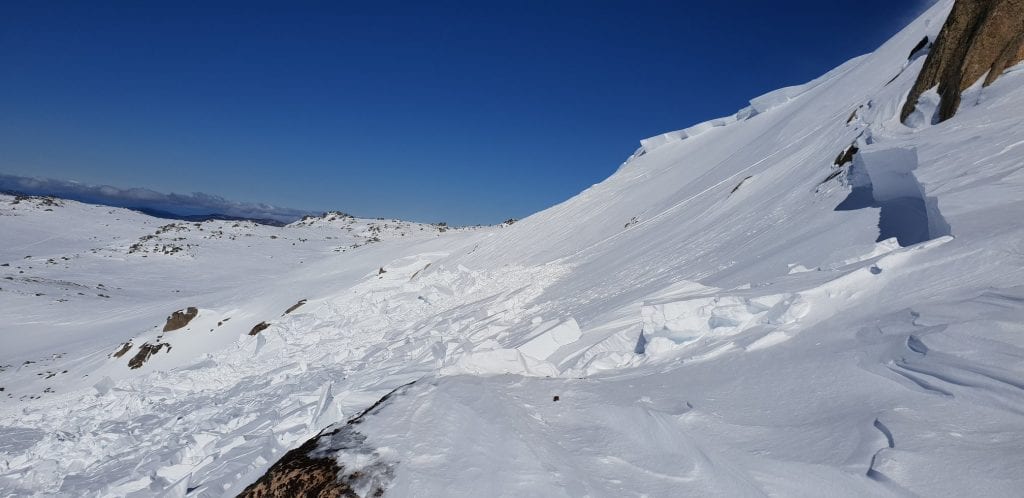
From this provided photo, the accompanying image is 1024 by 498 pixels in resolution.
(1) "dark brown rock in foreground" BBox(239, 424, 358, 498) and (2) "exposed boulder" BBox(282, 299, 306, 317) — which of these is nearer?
(1) "dark brown rock in foreground" BBox(239, 424, 358, 498)

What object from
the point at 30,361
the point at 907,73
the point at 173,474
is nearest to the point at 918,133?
the point at 907,73

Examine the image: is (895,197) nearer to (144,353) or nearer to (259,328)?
(259,328)

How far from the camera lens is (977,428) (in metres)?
2.65

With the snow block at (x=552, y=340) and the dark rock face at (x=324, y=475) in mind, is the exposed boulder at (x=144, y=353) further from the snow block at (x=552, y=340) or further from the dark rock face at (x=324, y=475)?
the dark rock face at (x=324, y=475)

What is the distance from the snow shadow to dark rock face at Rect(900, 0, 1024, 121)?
2316 mm

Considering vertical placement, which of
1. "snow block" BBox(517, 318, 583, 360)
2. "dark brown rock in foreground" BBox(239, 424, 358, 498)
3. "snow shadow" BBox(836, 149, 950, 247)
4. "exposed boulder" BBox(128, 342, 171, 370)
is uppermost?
"snow shadow" BBox(836, 149, 950, 247)

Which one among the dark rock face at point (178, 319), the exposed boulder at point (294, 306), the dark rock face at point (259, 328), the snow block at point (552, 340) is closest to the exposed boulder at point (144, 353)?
the dark rock face at point (178, 319)

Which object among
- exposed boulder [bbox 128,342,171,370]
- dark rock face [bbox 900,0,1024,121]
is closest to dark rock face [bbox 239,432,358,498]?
dark rock face [bbox 900,0,1024,121]

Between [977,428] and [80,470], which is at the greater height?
[977,428]

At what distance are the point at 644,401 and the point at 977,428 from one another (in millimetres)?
2142

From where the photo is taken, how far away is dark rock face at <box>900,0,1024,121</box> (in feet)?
28.2

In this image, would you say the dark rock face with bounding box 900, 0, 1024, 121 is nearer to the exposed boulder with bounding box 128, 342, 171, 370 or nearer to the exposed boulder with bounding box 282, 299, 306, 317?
the exposed boulder with bounding box 282, 299, 306, 317

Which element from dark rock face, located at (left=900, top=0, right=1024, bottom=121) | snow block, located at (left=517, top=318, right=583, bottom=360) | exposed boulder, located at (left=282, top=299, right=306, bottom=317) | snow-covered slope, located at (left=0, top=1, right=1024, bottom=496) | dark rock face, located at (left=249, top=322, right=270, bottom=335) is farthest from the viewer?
exposed boulder, located at (left=282, top=299, right=306, bottom=317)

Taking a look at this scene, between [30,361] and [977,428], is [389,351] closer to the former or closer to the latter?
[977,428]
